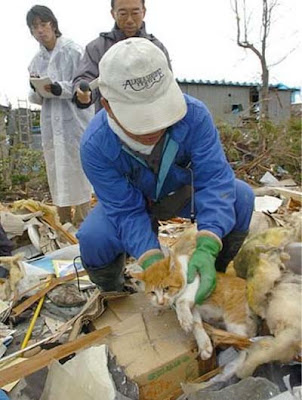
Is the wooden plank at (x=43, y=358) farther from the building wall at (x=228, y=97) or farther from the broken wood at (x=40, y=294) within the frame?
the building wall at (x=228, y=97)

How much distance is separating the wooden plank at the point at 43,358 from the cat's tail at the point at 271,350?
0.48 meters

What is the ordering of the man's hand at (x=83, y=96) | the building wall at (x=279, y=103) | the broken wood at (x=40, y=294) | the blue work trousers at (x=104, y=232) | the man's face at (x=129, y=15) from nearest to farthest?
the blue work trousers at (x=104, y=232)
the broken wood at (x=40, y=294)
the man's face at (x=129, y=15)
the man's hand at (x=83, y=96)
the building wall at (x=279, y=103)

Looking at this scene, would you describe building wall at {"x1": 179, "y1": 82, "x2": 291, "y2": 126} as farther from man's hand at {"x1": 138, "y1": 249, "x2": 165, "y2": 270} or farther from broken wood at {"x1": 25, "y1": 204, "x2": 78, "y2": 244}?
man's hand at {"x1": 138, "y1": 249, "x2": 165, "y2": 270}

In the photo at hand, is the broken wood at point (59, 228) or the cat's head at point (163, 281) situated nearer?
the cat's head at point (163, 281)

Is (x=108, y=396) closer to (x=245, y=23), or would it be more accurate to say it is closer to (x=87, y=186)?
(x=87, y=186)

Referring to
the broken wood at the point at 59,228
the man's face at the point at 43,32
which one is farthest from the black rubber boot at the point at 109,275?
the man's face at the point at 43,32

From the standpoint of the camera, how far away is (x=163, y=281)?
141cm

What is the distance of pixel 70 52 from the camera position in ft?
9.58

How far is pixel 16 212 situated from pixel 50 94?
0.77 m

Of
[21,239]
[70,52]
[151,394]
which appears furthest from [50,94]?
[151,394]

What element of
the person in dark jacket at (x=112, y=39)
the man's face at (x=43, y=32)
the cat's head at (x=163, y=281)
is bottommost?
the cat's head at (x=163, y=281)

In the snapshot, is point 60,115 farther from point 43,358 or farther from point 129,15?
point 43,358

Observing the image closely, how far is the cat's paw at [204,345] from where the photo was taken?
4.51ft

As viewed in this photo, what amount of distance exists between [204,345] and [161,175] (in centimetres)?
57
